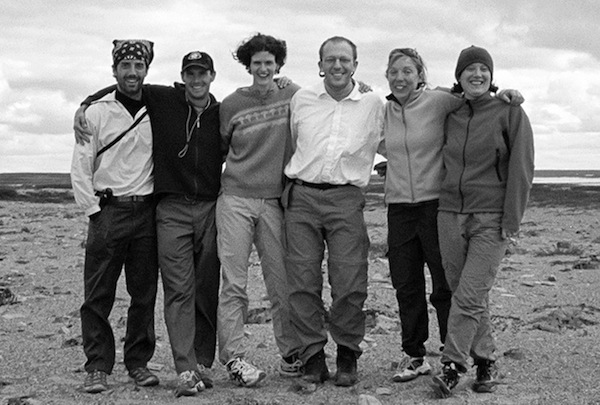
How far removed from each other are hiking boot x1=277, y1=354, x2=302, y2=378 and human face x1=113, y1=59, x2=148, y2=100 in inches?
103

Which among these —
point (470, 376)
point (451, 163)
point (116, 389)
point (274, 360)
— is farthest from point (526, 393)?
point (116, 389)

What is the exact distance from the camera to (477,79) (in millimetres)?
6613

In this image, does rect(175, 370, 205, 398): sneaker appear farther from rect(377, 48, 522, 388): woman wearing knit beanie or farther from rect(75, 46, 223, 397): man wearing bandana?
rect(377, 48, 522, 388): woman wearing knit beanie

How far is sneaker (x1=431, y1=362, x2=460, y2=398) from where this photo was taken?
6.61 m

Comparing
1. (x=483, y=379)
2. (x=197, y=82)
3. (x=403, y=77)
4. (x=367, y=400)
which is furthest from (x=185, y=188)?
(x=483, y=379)

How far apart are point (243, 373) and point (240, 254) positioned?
990 millimetres

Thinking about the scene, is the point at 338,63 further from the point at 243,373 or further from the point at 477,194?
the point at 243,373

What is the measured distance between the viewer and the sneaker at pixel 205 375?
7086 millimetres

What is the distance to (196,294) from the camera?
7250 mm

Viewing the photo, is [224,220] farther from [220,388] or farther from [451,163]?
[451,163]

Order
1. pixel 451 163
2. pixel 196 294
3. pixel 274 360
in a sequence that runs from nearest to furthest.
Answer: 1. pixel 451 163
2. pixel 196 294
3. pixel 274 360

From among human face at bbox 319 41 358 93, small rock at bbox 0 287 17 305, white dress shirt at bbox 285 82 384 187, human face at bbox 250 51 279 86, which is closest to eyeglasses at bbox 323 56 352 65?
human face at bbox 319 41 358 93

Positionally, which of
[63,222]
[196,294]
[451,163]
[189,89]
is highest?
[189,89]

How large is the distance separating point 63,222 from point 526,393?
856 inches
